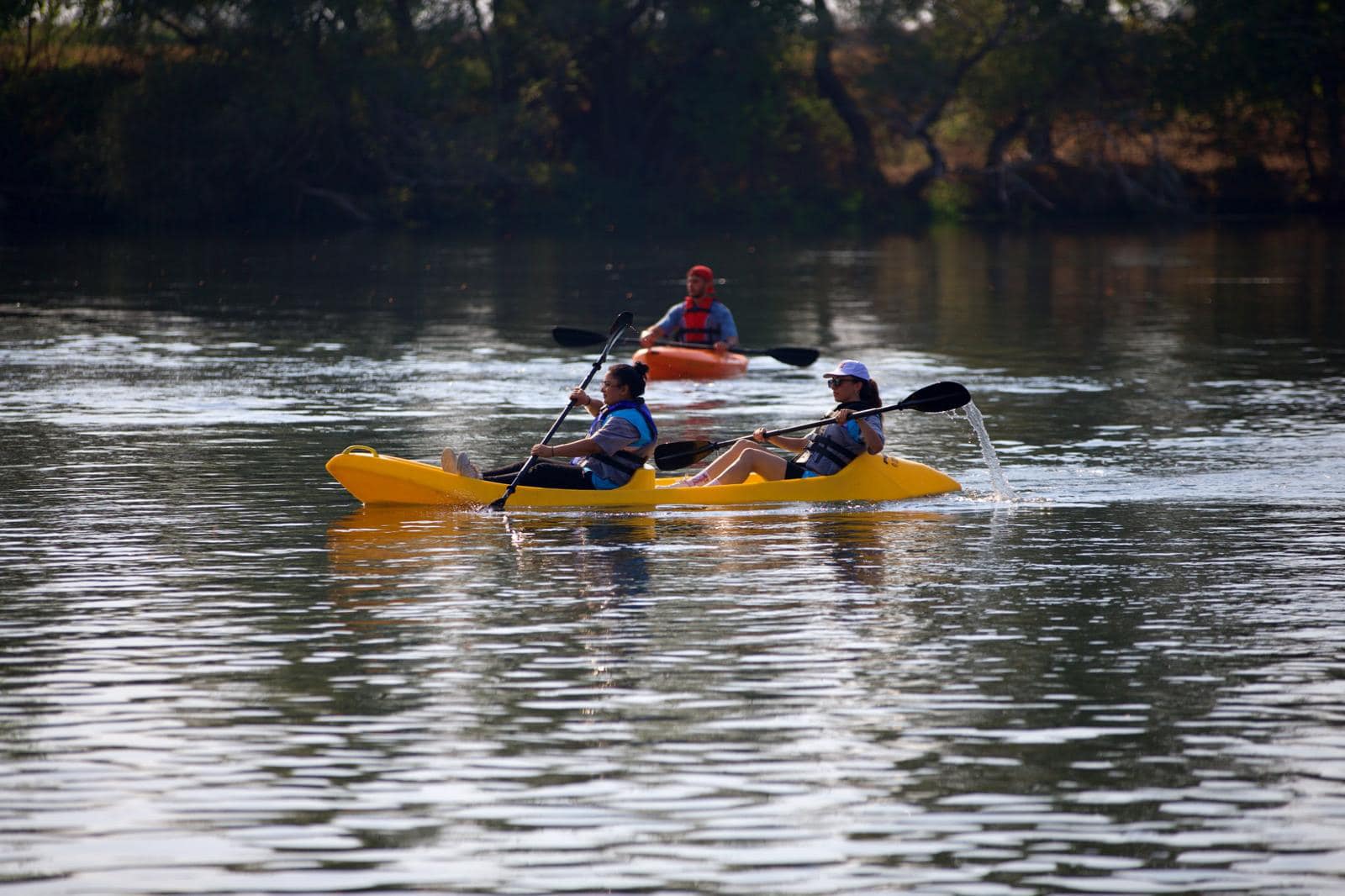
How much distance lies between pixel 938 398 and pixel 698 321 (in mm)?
8456

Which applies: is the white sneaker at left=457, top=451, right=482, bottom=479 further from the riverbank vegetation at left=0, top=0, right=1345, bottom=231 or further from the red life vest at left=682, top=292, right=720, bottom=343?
the riverbank vegetation at left=0, top=0, right=1345, bottom=231

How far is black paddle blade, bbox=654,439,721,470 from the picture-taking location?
1448cm

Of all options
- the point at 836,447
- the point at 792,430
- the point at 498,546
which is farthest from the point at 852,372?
the point at 498,546

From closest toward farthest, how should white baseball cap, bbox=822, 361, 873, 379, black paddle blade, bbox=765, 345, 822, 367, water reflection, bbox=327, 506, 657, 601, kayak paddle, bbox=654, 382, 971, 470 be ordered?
water reflection, bbox=327, 506, 657, 601 → white baseball cap, bbox=822, 361, 873, 379 → kayak paddle, bbox=654, 382, 971, 470 → black paddle blade, bbox=765, 345, 822, 367

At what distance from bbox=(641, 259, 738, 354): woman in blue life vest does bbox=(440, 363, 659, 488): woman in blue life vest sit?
877 cm

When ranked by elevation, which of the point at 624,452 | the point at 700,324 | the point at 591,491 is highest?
the point at 700,324

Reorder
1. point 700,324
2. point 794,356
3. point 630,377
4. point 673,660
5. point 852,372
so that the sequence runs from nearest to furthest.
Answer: point 673,660, point 630,377, point 852,372, point 794,356, point 700,324

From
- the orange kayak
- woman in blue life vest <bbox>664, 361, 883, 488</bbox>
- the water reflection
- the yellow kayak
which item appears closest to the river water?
the water reflection

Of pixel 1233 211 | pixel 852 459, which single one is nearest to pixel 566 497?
pixel 852 459

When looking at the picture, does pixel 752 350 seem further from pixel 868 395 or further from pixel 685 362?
pixel 868 395

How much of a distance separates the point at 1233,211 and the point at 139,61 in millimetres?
33323

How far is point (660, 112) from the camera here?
2603 inches

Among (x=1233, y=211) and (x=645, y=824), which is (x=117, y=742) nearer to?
(x=645, y=824)

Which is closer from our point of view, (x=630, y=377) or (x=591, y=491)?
(x=630, y=377)
